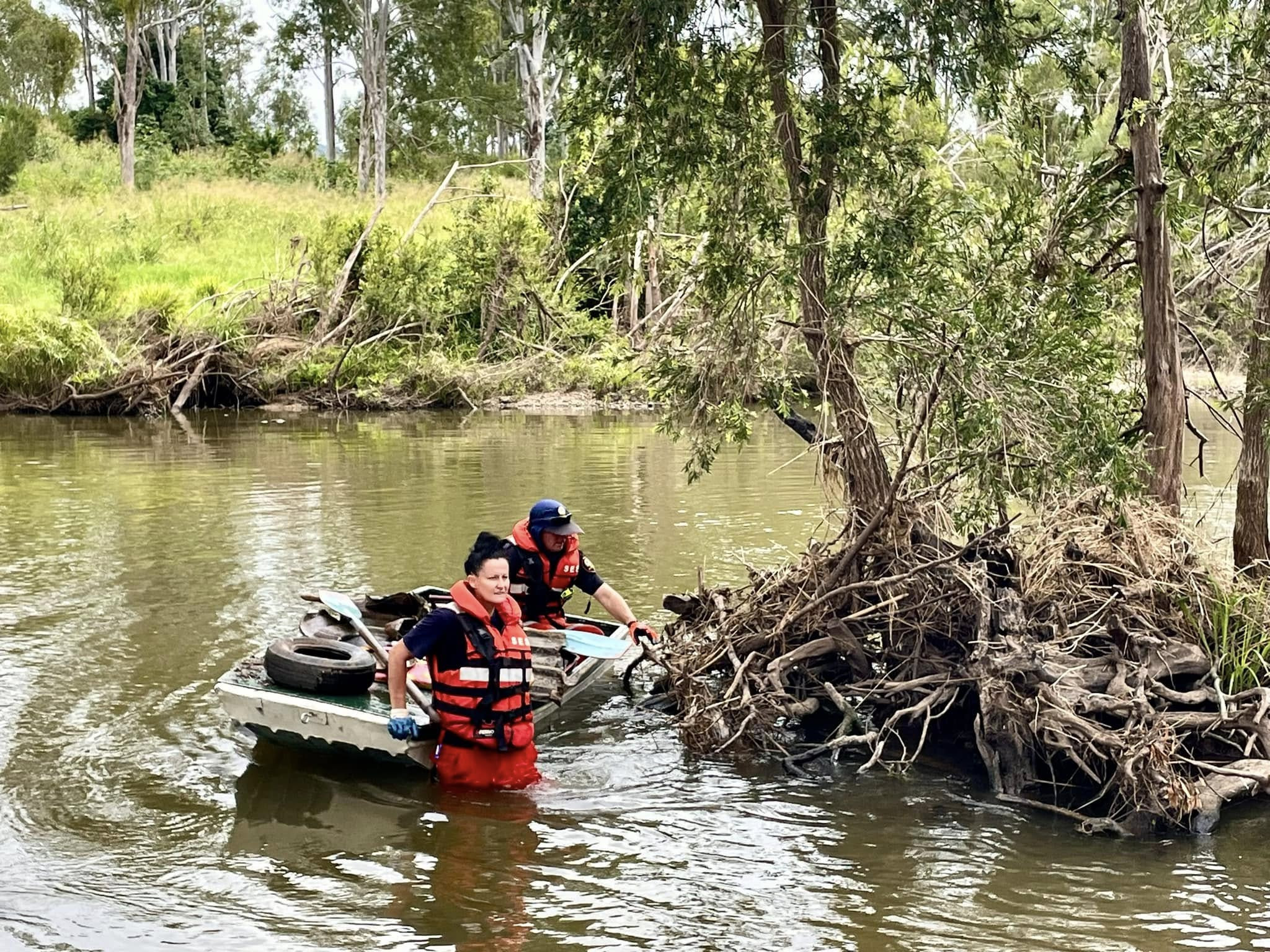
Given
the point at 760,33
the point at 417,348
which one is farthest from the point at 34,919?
the point at 417,348

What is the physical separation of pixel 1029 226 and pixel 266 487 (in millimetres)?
12523

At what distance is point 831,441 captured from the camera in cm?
892

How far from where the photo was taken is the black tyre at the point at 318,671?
25.9 ft

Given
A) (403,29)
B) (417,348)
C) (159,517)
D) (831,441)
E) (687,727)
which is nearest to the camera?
(687,727)

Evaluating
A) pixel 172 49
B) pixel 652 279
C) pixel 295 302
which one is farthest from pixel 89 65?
pixel 652 279

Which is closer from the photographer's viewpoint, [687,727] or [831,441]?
[687,727]

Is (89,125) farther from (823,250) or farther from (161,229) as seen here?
(823,250)

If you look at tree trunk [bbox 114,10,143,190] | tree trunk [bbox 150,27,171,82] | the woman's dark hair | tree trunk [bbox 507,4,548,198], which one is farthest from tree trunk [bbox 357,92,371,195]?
the woman's dark hair

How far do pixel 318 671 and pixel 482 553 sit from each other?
136 centimetres

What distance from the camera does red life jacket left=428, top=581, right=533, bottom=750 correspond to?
285 inches

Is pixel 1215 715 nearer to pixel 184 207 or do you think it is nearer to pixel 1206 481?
pixel 1206 481

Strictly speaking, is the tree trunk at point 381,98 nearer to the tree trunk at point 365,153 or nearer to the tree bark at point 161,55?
the tree trunk at point 365,153

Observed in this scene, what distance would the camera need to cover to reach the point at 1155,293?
887 centimetres

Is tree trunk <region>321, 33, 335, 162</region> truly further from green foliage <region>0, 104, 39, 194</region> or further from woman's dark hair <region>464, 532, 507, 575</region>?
woman's dark hair <region>464, 532, 507, 575</region>
